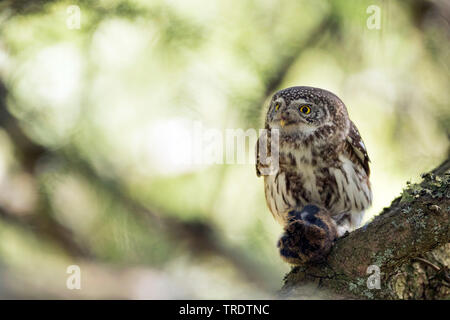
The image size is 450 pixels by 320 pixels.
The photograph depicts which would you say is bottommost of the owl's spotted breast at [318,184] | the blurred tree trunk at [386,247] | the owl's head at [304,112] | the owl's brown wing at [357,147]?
the blurred tree trunk at [386,247]

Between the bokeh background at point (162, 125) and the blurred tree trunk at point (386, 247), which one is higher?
the bokeh background at point (162, 125)

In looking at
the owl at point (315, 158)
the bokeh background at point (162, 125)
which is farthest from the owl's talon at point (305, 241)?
the owl at point (315, 158)

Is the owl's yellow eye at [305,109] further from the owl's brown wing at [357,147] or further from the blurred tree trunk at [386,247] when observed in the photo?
the blurred tree trunk at [386,247]

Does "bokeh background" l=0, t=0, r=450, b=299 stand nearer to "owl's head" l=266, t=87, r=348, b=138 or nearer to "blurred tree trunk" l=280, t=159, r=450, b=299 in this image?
"owl's head" l=266, t=87, r=348, b=138

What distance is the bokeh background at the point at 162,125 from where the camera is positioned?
6.28 ft

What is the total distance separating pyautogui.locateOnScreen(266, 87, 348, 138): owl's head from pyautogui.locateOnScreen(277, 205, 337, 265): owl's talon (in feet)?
2.16

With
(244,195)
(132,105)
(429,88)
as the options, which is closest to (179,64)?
(132,105)

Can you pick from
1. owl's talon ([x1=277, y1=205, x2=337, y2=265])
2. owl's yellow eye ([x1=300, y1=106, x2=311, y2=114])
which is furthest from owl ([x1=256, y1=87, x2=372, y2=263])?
owl's talon ([x1=277, y1=205, x2=337, y2=265])

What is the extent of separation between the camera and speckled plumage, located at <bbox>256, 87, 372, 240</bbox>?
202cm

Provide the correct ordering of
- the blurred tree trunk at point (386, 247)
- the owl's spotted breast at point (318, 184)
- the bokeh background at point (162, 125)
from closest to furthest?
the blurred tree trunk at point (386, 247) < the bokeh background at point (162, 125) < the owl's spotted breast at point (318, 184)

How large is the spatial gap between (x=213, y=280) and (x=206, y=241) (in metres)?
0.18

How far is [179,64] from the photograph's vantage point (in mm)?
2100

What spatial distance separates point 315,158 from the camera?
2.03 metres

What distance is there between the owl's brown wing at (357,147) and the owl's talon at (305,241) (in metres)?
0.72
